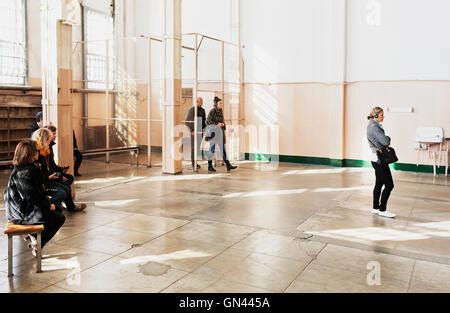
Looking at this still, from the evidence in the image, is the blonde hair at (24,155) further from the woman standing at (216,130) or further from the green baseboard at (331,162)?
the green baseboard at (331,162)

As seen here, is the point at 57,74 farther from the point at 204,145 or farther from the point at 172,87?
the point at 204,145

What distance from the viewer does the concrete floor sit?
4.36 metres

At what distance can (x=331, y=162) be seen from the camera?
12.3 meters

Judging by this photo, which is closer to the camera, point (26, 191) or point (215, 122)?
point (26, 191)

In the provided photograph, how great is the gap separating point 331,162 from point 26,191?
915 cm

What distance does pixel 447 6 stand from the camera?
1048 cm

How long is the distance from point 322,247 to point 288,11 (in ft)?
28.0

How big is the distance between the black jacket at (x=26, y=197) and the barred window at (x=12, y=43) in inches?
299

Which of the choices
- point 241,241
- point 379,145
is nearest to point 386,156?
point 379,145

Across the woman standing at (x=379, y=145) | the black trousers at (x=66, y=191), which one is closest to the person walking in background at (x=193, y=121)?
the black trousers at (x=66, y=191)

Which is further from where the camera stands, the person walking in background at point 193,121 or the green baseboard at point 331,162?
the green baseboard at point 331,162

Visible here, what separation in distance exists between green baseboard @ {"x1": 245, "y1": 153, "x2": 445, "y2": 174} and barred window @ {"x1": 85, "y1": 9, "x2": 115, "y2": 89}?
16.9 feet

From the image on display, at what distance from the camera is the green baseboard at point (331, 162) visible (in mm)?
11219

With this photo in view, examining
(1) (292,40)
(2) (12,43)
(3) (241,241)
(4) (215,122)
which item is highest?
(1) (292,40)
